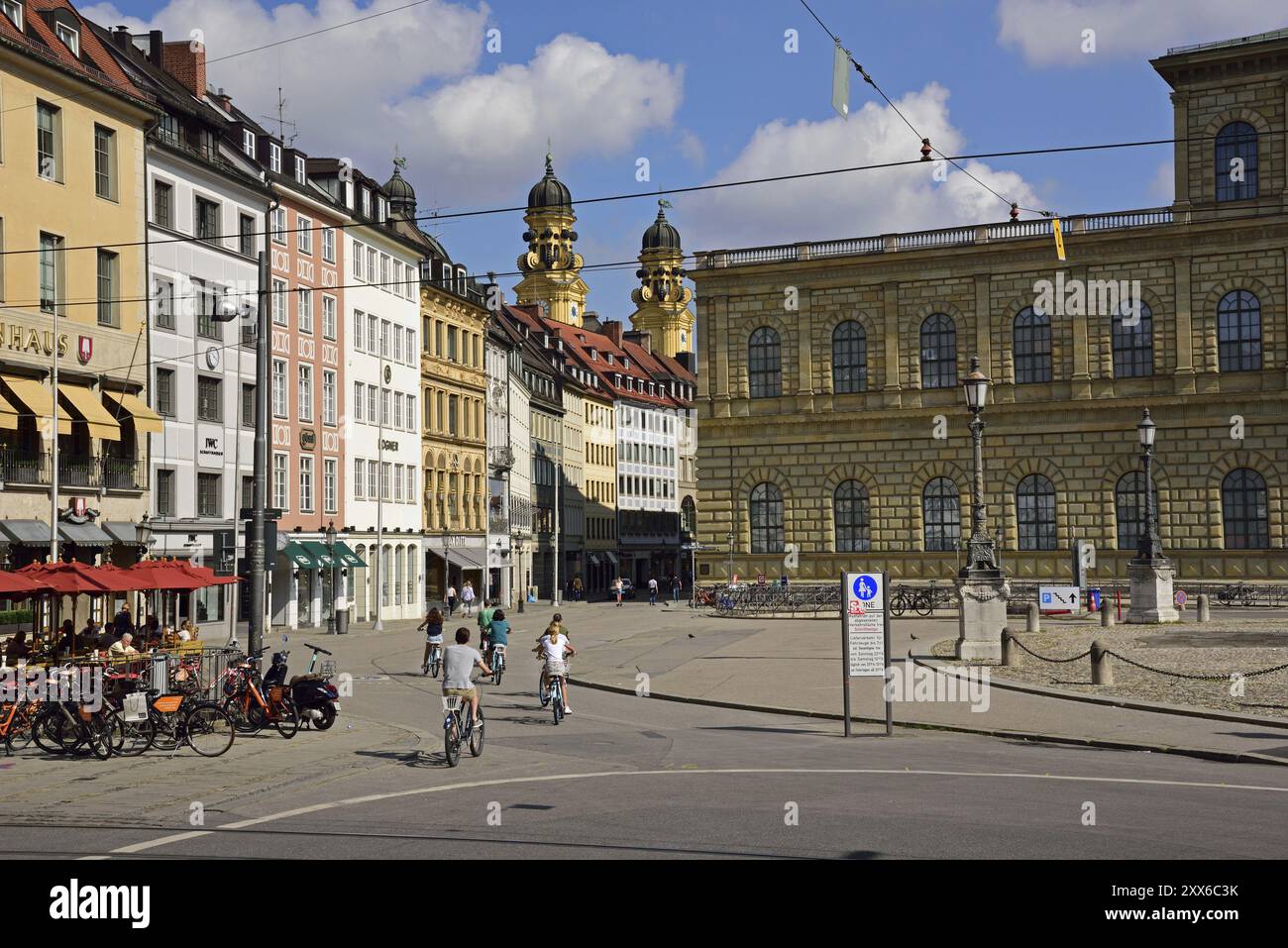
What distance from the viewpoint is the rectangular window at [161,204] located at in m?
48.8

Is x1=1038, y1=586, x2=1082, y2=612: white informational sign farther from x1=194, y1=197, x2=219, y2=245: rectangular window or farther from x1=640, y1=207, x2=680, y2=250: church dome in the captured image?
x1=640, y1=207, x2=680, y2=250: church dome

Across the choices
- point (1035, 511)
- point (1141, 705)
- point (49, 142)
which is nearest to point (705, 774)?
point (1141, 705)

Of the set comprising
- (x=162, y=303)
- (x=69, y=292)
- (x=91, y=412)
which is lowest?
(x=91, y=412)

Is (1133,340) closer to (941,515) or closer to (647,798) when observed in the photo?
(941,515)

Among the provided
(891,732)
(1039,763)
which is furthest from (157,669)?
(1039,763)

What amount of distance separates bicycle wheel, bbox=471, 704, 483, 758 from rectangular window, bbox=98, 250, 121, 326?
92.4 ft

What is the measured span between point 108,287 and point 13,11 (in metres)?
8.06

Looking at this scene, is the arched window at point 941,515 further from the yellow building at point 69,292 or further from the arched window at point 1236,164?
the yellow building at point 69,292

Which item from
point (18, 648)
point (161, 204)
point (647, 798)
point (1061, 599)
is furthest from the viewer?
point (1061, 599)

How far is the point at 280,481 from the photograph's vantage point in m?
59.2

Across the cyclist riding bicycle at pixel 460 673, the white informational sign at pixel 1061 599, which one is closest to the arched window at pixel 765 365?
the white informational sign at pixel 1061 599

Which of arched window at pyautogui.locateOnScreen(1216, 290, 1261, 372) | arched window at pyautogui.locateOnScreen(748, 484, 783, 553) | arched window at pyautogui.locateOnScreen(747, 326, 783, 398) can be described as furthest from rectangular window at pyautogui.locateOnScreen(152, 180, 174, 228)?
arched window at pyautogui.locateOnScreen(1216, 290, 1261, 372)

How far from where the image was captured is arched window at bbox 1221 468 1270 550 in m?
65.4
